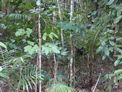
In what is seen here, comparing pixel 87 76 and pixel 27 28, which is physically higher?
pixel 27 28

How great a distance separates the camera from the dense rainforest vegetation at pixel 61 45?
272cm

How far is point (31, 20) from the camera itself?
9.53 feet

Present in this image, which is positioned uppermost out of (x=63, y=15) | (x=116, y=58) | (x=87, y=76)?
(x=63, y=15)

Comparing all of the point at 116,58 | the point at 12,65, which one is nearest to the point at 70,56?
the point at 116,58

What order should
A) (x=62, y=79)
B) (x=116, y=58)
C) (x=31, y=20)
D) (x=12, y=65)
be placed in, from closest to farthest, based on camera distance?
(x=12, y=65)
(x=31, y=20)
(x=62, y=79)
(x=116, y=58)

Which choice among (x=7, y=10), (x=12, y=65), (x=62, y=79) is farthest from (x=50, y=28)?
(x=7, y=10)

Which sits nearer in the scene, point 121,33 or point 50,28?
point 50,28

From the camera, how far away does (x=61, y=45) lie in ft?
11.1

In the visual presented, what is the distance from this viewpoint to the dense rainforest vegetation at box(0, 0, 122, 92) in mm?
2725

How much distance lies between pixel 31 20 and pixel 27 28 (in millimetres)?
139

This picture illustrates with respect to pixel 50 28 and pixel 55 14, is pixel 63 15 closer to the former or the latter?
pixel 55 14

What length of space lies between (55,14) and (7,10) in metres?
0.86

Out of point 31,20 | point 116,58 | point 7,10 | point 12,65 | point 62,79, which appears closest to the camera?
point 12,65

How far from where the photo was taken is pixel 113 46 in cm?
318
